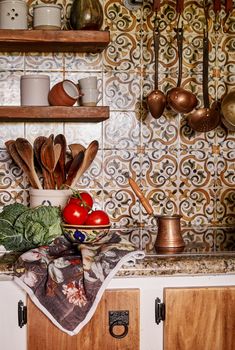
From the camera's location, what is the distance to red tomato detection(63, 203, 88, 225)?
1.93m

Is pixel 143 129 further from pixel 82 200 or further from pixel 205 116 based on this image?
pixel 82 200

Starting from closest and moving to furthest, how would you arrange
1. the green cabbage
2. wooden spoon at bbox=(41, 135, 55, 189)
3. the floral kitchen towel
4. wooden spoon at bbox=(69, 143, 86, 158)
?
the floral kitchen towel
the green cabbage
wooden spoon at bbox=(41, 135, 55, 189)
wooden spoon at bbox=(69, 143, 86, 158)

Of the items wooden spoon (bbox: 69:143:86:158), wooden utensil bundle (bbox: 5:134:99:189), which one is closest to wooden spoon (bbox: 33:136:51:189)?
wooden utensil bundle (bbox: 5:134:99:189)

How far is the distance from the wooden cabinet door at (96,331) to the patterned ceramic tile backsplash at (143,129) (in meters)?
0.70

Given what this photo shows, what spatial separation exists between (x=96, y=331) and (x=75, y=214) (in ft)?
1.19

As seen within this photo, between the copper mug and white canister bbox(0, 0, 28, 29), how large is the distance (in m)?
0.88

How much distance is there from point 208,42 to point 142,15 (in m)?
0.28

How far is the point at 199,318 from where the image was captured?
1.83 m

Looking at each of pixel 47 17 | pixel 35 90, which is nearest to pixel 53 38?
pixel 47 17

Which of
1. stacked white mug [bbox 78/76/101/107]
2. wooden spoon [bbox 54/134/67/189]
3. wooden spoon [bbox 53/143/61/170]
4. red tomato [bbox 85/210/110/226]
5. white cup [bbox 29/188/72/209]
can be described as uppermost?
stacked white mug [bbox 78/76/101/107]

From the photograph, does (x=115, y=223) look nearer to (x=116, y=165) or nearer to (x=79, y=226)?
(x=116, y=165)

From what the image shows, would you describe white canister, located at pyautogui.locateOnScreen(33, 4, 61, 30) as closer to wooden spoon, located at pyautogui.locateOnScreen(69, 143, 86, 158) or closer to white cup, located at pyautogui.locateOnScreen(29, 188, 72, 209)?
wooden spoon, located at pyautogui.locateOnScreen(69, 143, 86, 158)

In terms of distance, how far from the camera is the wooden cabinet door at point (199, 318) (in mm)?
1824

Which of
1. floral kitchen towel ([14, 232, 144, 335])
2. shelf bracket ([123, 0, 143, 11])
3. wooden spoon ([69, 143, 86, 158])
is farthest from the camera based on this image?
shelf bracket ([123, 0, 143, 11])
